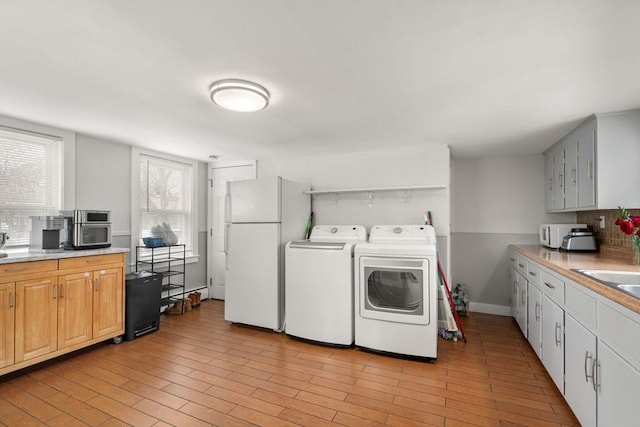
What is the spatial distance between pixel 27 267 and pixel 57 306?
1.39 ft

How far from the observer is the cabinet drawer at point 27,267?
2352 millimetres

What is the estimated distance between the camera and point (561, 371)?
2.10 m

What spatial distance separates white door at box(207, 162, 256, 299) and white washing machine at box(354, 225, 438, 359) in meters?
2.66

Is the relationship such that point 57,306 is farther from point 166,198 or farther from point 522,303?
point 522,303

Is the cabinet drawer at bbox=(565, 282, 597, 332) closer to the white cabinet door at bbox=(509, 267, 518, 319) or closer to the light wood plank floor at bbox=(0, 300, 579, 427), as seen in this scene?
the light wood plank floor at bbox=(0, 300, 579, 427)

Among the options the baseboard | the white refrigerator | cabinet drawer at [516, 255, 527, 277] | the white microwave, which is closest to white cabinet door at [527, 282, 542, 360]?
cabinet drawer at [516, 255, 527, 277]

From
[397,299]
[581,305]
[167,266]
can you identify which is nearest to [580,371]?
[581,305]

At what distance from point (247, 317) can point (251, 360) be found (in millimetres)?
876

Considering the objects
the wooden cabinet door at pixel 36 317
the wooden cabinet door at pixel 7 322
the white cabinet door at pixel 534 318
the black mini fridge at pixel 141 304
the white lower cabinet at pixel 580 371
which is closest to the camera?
the white lower cabinet at pixel 580 371

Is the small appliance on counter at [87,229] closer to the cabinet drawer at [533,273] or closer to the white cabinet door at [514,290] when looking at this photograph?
the cabinet drawer at [533,273]

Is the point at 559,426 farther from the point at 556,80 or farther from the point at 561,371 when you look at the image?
the point at 556,80

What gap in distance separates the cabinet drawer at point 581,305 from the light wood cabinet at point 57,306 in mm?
3884

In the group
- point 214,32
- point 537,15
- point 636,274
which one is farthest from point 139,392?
point 636,274

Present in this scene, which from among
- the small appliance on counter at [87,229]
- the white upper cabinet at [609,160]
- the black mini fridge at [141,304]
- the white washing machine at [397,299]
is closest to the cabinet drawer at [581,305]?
the white washing machine at [397,299]
